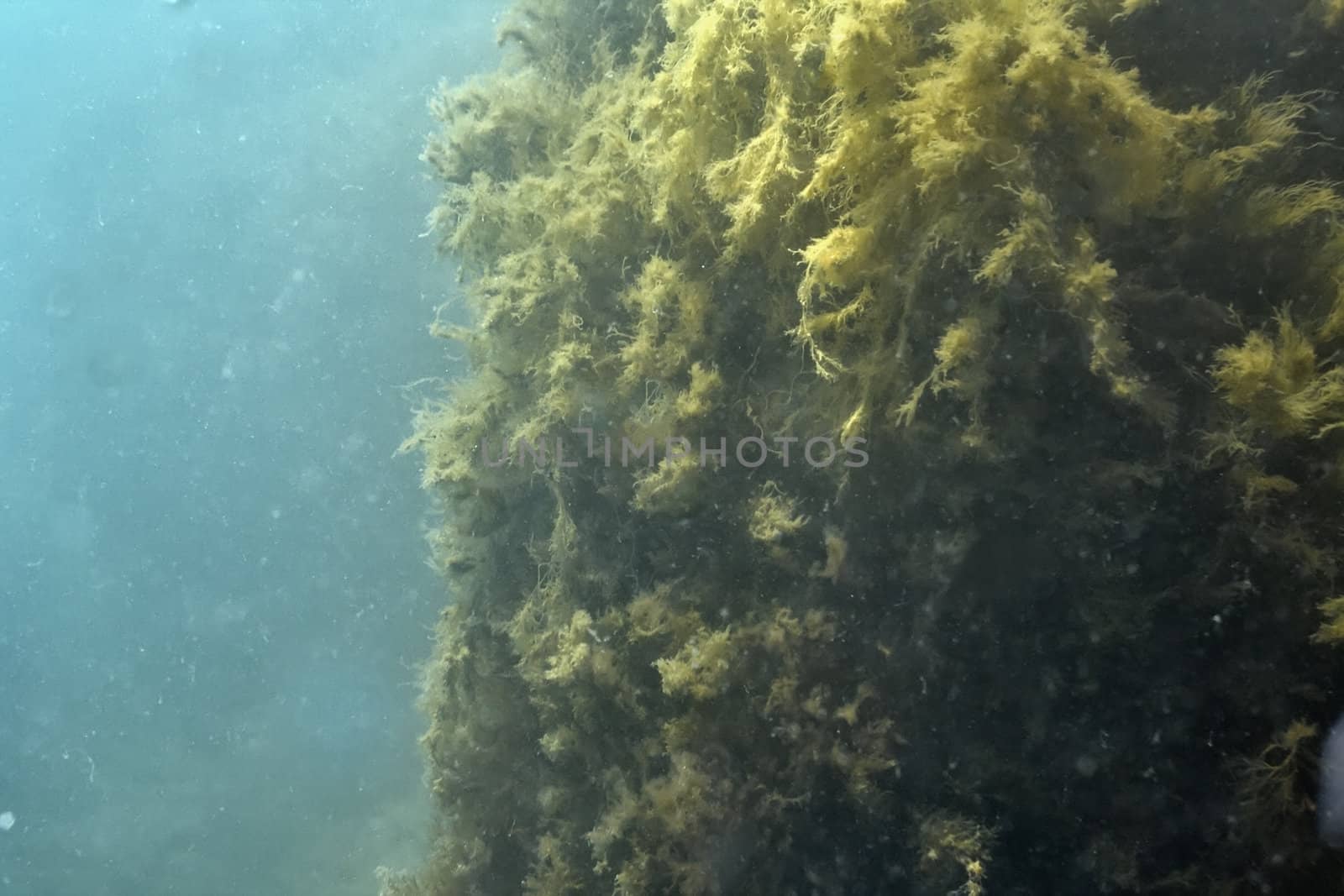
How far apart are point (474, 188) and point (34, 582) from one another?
74.1 ft

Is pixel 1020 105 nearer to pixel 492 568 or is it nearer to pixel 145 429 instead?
pixel 492 568

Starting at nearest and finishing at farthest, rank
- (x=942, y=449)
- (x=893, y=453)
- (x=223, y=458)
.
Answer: (x=942, y=449), (x=893, y=453), (x=223, y=458)

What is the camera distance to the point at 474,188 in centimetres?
571

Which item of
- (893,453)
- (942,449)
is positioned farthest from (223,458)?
(942,449)

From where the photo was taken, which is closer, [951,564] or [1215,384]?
[1215,384]

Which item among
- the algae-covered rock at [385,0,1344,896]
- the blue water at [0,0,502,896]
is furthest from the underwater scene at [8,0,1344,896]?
the blue water at [0,0,502,896]

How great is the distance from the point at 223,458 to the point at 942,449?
20399 mm

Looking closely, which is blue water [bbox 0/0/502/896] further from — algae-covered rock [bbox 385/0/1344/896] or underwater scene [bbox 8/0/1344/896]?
algae-covered rock [bbox 385/0/1344/896]

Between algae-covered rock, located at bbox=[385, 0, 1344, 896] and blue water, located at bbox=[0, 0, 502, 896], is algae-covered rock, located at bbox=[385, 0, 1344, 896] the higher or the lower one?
the lower one

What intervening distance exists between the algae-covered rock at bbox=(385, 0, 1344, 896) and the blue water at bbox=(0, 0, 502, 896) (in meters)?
12.5

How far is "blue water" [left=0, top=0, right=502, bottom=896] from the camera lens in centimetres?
1566

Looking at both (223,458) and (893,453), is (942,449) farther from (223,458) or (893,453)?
(223,458)

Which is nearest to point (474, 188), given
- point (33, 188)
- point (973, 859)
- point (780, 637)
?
point (780, 637)

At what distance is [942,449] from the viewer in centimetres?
335
